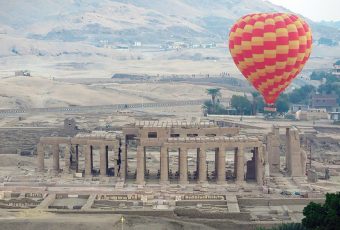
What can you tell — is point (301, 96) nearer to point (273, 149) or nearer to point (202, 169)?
point (273, 149)

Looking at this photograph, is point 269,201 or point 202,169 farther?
point 202,169

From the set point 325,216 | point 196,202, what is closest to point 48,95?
point 196,202

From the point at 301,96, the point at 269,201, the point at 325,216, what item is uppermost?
the point at 301,96

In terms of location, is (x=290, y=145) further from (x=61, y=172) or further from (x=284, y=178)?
(x=61, y=172)

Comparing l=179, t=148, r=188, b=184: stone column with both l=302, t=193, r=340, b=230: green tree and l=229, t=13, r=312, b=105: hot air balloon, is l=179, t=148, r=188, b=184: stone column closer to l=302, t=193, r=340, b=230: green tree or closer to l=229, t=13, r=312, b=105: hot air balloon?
l=229, t=13, r=312, b=105: hot air balloon

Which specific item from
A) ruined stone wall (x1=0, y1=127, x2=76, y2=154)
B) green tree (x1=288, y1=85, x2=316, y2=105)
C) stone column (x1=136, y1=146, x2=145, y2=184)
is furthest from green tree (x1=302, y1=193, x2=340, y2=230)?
green tree (x1=288, y1=85, x2=316, y2=105)

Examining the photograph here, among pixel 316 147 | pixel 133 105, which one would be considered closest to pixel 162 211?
pixel 316 147

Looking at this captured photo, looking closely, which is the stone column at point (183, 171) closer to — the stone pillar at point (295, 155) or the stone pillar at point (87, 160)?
the stone pillar at point (87, 160)

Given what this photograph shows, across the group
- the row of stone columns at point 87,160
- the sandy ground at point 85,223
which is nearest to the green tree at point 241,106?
the row of stone columns at point 87,160
